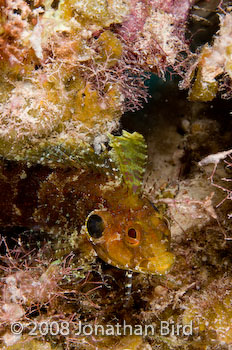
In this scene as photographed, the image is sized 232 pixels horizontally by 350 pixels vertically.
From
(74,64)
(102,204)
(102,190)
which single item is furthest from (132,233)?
(74,64)

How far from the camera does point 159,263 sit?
305 cm

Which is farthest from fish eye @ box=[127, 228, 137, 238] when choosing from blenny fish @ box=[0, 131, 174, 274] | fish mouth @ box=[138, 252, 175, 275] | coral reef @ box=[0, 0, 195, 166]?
coral reef @ box=[0, 0, 195, 166]

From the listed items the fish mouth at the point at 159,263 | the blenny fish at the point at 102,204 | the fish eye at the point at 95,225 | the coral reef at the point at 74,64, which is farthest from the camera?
the fish eye at the point at 95,225

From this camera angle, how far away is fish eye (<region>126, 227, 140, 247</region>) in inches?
123

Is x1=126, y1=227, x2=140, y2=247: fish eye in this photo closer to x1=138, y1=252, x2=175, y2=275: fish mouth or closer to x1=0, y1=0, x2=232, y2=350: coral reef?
x1=0, y1=0, x2=232, y2=350: coral reef

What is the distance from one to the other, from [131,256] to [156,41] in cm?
260

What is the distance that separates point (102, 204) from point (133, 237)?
2.09 ft

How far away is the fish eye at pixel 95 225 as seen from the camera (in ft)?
10.8

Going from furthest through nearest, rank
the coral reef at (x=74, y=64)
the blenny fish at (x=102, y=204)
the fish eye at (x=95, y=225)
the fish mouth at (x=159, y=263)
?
the fish eye at (x=95, y=225) → the blenny fish at (x=102, y=204) → the fish mouth at (x=159, y=263) → the coral reef at (x=74, y=64)

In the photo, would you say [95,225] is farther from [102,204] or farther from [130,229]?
[130,229]

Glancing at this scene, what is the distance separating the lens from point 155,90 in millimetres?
4621

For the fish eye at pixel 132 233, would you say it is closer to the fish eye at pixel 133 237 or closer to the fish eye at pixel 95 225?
the fish eye at pixel 133 237

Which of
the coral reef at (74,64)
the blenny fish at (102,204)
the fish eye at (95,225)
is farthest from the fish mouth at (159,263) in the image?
the coral reef at (74,64)

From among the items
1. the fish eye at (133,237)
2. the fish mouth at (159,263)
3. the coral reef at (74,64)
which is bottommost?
the fish mouth at (159,263)
